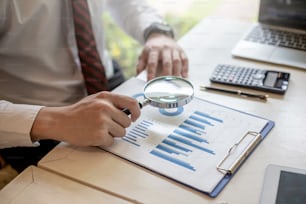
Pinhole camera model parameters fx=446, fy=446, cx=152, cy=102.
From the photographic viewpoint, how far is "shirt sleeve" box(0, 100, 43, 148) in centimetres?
91

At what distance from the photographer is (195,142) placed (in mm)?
895

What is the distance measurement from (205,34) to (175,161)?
592mm

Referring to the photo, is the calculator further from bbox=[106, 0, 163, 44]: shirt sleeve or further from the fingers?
bbox=[106, 0, 163, 44]: shirt sleeve

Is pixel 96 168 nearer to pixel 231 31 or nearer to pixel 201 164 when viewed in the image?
pixel 201 164

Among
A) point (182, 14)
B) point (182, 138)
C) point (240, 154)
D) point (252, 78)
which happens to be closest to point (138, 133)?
point (182, 138)

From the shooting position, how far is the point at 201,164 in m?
0.84

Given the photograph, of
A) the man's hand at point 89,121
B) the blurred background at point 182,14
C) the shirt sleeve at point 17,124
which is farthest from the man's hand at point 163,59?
the shirt sleeve at point 17,124

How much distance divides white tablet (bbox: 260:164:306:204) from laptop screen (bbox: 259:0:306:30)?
1.96 ft

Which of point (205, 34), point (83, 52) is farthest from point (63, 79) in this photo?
point (205, 34)

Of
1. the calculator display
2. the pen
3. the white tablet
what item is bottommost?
the white tablet

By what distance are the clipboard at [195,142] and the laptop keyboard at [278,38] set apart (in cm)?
34

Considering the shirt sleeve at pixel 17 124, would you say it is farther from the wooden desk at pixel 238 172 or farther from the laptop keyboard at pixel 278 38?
the laptop keyboard at pixel 278 38

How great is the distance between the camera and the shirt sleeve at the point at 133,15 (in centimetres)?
136

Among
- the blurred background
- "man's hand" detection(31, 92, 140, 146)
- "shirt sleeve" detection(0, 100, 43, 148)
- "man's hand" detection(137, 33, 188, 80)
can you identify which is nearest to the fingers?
"man's hand" detection(137, 33, 188, 80)
